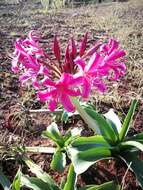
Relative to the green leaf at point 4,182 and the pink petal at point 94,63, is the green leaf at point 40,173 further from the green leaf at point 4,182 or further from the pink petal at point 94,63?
the pink petal at point 94,63

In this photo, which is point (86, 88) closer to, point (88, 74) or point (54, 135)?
point (88, 74)

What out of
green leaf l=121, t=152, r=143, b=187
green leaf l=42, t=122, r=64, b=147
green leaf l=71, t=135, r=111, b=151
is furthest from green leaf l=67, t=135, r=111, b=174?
green leaf l=42, t=122, r=64, b=147

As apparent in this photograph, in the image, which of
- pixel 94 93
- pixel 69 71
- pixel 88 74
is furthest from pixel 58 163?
pixel 94 93

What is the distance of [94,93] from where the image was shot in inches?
119

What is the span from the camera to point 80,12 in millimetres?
6695

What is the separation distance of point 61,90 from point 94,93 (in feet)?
4.83

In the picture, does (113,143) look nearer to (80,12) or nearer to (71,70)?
(71,70)

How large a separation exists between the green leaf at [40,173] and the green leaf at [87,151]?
6.4 inches

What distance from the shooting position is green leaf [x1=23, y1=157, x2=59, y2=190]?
1.96 m

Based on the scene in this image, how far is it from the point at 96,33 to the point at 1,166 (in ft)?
9.77

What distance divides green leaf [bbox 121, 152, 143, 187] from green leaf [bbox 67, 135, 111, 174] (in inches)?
4.0

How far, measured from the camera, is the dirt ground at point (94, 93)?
2.30m

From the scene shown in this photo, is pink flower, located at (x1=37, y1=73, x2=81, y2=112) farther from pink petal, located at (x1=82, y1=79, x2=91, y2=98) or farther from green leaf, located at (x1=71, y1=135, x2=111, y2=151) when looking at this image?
green leaf, located at (x1=71, y1=135, x2=111, y2=151)

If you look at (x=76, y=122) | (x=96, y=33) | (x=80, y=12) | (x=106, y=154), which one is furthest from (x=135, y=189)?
(x=80, y=12)
